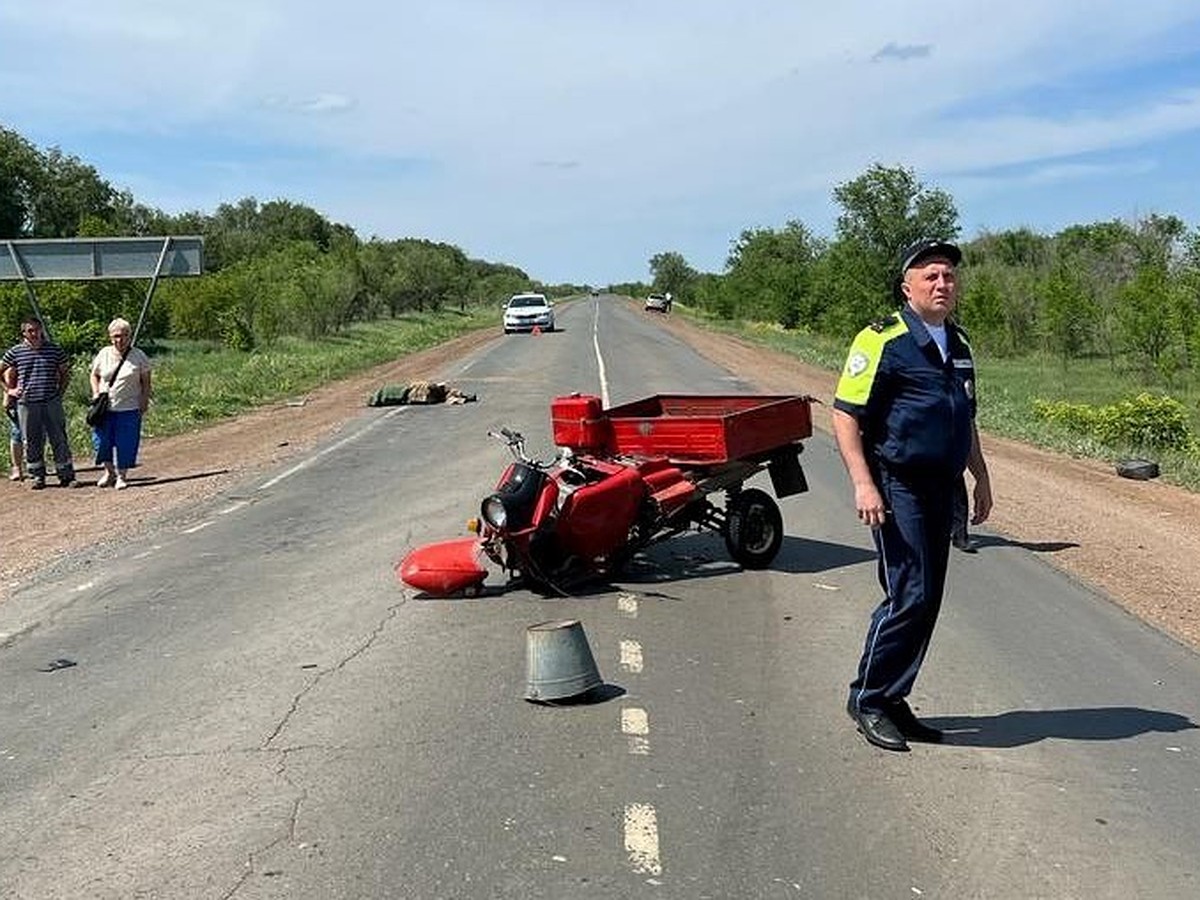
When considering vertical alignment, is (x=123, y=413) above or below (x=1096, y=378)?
above

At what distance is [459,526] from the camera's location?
35.7 feet

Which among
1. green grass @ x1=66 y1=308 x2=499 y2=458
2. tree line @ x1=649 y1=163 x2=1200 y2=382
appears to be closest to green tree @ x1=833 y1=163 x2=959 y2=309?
tree line @ x1=649 y1=163 x2=1200 y2=382

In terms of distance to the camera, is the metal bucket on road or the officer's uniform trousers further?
the metal bucket on road

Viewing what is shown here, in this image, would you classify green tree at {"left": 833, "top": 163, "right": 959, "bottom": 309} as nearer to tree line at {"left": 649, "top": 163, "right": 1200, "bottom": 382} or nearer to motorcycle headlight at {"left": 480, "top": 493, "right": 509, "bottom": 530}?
tree line at {"left": 649, "top": 163, "right": 1200, "bottom": 382}

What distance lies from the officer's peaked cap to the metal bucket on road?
222cm

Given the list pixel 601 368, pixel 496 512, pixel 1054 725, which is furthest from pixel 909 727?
pixel 601 368

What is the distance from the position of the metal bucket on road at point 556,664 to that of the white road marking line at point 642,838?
3.97 ft

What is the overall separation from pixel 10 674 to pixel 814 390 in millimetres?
22714

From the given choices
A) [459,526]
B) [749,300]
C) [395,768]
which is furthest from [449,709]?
[749,300]

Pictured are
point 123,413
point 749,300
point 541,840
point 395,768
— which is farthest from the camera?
point 749,300

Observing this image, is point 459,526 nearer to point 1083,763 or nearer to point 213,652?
point 213,652

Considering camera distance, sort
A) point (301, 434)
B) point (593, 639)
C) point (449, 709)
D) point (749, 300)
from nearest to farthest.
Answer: point (449, 709)
point (593, 639)
point (301, 434)
point (749, 300)

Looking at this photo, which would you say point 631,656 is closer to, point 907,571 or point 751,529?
point 907,571

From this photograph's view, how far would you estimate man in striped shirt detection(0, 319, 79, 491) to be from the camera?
47.2 feet
